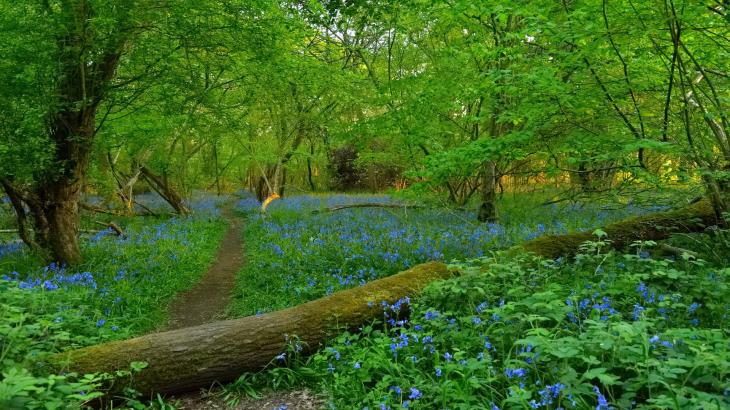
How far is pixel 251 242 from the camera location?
12.9m

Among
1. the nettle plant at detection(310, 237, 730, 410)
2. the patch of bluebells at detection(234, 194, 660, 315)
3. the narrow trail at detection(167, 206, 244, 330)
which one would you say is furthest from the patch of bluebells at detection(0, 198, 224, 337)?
the nettle plant at detection(310, 237, 730, 410)

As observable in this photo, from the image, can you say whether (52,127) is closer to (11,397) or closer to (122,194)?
(11,397)

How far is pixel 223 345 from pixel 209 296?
4.44 metres

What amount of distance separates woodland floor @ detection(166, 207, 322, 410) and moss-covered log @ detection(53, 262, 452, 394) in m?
0.21

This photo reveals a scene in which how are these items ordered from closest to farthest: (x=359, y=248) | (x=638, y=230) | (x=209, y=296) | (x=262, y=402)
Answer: (x=262, y=402) < (x=638, y=230) < (x=209, y=296) < (x=359, y=248)

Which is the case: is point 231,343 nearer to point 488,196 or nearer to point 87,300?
point 87,300

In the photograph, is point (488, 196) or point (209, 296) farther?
point (488, 196)

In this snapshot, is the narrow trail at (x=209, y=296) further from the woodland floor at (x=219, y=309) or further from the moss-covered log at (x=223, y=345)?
the moss-covered log at (x=223, y=345)

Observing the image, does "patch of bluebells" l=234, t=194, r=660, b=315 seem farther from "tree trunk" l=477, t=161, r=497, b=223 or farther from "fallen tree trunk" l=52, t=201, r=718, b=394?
"fallen tree trunk" l=52, t=201, r=718, b=394

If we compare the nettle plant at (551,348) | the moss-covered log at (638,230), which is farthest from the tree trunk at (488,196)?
the nettle plant at (551,348)

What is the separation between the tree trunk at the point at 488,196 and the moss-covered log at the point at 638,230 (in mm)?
4708

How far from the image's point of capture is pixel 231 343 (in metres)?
4.42

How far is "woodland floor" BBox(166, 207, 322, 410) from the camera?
158 inches

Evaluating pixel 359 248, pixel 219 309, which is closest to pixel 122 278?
pixel 219 309
